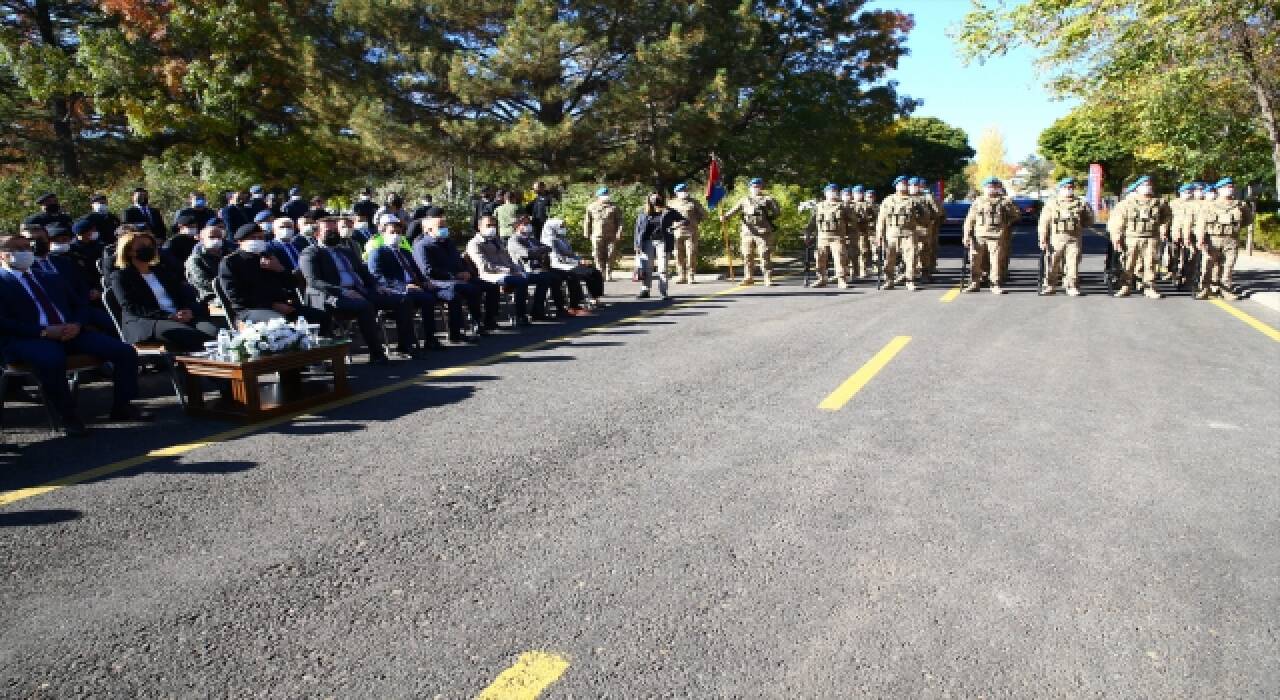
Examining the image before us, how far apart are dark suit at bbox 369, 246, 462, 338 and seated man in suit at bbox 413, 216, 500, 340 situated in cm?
26

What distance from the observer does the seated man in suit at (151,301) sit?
7602 mm

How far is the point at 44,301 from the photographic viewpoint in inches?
269

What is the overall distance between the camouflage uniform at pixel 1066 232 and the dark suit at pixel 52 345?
13.4 m

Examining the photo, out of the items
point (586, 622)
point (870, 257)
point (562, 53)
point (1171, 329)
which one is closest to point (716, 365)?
point (586, 622)

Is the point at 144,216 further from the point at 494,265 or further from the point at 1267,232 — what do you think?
the point at 1267,232

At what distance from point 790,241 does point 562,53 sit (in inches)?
325

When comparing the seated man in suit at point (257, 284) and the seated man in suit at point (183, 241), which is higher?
the seated man in suit at point (183, 241)

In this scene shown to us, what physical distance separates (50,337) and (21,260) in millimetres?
764

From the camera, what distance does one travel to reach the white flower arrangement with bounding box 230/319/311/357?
6.69 metres

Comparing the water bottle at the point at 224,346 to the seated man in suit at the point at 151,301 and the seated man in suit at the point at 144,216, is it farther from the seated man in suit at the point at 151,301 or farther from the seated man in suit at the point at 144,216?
the seated man in suit at the point at 144,216

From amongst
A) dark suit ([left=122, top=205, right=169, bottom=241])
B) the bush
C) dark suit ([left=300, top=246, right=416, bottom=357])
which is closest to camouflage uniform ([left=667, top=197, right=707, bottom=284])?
dark suit ([left=300, top=246, right=416, bottom=357])

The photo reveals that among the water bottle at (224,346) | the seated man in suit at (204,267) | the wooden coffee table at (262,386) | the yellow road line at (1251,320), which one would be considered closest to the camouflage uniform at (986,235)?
the yellow road line at (1251,320)

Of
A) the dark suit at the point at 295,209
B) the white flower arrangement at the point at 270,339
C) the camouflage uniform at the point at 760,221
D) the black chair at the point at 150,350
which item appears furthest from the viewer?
the camouflage uniform at the point at 760,221

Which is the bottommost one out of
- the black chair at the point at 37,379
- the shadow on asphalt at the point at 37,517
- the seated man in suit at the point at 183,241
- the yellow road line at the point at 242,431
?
the shadow on asphalt at the point at 37,517
